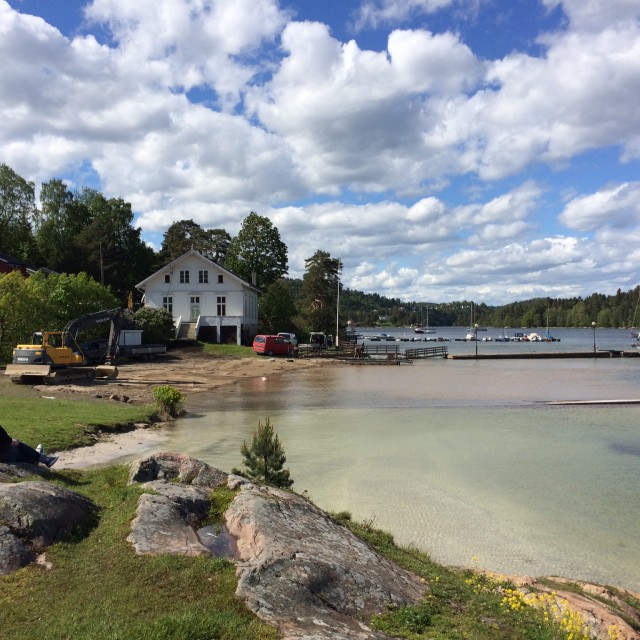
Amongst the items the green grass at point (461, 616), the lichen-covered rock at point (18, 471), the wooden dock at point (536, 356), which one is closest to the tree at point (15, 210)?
the wooden dock at point (536, 356)

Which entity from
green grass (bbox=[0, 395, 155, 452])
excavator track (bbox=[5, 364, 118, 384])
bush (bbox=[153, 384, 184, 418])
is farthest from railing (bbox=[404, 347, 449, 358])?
green grass (bbox=[0, 395, 155, 452])

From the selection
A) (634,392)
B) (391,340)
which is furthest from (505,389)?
(391,340)

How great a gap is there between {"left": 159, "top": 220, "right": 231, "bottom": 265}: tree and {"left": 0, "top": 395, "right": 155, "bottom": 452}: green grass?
73221 mm

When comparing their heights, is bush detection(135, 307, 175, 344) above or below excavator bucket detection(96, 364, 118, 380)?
above

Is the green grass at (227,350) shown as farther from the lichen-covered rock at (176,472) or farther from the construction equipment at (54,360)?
the lichen-covered rock at (176,472)

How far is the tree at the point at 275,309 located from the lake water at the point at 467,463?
124ft

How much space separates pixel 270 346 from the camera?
56.0 metres

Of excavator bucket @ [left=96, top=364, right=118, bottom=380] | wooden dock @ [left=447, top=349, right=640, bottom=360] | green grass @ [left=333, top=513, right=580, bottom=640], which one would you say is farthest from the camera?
wooden dock @ [left=447, top=349, right=640, bottom=360]

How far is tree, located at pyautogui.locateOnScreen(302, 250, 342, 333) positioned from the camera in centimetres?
8169

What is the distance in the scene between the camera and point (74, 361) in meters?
32.6

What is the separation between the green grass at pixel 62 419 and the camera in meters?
15.6

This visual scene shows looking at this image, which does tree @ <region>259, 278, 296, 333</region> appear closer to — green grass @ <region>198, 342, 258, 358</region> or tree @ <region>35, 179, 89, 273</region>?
green grass @ <region>198, 342, 258, 358</region>

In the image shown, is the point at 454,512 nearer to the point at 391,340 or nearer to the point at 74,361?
the point at 74,361

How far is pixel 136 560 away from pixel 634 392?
3809 cm
